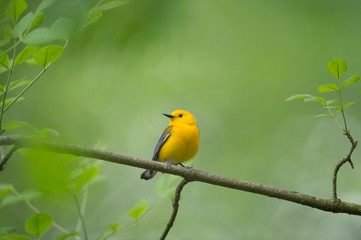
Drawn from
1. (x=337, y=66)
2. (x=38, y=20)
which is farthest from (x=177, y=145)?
(x=38, y=20)

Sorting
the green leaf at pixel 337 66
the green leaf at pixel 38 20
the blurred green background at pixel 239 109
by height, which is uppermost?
the green leaf at pixel 38 20

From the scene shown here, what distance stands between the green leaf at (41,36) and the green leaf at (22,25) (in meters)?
0.05

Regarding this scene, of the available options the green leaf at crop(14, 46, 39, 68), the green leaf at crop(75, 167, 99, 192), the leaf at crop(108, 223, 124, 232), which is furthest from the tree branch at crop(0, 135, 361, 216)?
the green leaf at crop(14, 46, 39, 68)

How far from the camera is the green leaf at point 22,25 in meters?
1.63

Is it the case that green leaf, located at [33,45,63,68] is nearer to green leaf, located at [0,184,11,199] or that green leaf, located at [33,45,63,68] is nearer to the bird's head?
green leaf, located at [0,184,11,199]

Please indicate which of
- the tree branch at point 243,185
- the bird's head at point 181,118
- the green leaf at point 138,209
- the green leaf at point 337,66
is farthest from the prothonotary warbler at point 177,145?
the green leaf at point 337,66

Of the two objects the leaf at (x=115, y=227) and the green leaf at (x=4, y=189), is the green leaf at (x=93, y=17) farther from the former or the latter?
the green leaf at (x=4, y=189)

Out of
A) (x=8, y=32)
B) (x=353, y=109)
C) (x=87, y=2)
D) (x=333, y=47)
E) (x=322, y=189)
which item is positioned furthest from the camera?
(x=322, y=189)

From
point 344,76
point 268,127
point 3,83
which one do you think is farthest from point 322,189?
point 3,83

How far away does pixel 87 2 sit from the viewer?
3.95ft

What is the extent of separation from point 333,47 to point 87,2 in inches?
177

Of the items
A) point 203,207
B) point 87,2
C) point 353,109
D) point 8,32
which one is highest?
point 87,2

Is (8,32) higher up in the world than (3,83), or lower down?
higher up

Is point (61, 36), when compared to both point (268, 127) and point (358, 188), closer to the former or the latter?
point (268, 127)
